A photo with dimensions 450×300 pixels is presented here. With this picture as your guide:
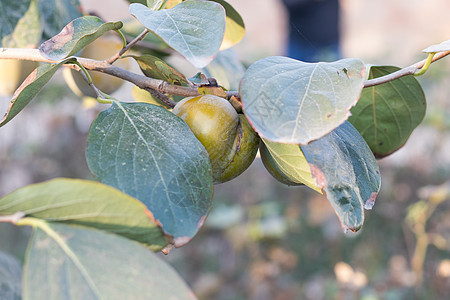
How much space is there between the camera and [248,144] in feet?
1.34

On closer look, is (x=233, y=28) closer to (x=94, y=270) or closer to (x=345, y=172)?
(x=345, y=172)

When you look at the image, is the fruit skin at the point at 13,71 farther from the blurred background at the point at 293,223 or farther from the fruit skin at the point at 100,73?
the blurred background at the point at 293,223

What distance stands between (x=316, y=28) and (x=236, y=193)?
1.86 m

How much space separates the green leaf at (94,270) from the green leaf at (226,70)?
1.24 feet

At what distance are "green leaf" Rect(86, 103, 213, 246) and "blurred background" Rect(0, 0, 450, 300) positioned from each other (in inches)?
55.3

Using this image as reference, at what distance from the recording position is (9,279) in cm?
50

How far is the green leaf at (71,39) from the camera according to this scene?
1.18ft

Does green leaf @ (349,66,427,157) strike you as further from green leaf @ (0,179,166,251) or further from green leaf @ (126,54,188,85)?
green leaf @ (0,179,166,251)

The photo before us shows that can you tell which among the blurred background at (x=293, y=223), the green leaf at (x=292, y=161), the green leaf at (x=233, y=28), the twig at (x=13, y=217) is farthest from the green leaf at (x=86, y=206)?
the blurred background at (x=293, y=223)

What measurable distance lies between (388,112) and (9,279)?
0.45m

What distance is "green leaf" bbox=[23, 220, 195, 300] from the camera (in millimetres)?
265

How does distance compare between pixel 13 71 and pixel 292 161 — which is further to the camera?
pixel 13 71

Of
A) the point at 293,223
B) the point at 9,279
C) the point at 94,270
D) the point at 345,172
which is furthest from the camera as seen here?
the point at 293,223

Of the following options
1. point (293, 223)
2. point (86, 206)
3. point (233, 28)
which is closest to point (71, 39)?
point (86, 206)
